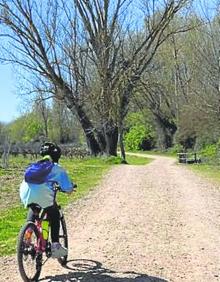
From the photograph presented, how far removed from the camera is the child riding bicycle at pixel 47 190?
23.8 feet

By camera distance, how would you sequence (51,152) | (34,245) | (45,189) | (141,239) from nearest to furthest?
(34,245), (45,189), (51,152), (141,239)

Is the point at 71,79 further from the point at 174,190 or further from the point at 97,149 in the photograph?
the point at 174,190

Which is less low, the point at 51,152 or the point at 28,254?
the point at 51,152

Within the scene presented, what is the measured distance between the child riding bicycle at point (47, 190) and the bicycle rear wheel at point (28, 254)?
0.76ft

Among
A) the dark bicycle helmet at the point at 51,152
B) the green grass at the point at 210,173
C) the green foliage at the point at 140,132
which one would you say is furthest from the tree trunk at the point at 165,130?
the dark bicycle helmet at the point at 51,152

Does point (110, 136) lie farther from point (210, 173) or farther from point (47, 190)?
point (47, 190)

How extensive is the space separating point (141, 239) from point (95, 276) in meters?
2.47

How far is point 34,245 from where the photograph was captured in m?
7.13

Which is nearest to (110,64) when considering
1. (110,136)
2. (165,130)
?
(110,136)

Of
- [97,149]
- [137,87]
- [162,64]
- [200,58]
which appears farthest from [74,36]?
[162,64]

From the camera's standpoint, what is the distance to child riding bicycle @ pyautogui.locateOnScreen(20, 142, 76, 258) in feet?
23.8

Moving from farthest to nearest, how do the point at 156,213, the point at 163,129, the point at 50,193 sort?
the point at 163,129 < the point at 156,213 < the point at 50,193

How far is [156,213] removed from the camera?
1272 centimetres

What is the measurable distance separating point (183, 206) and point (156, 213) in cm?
132
